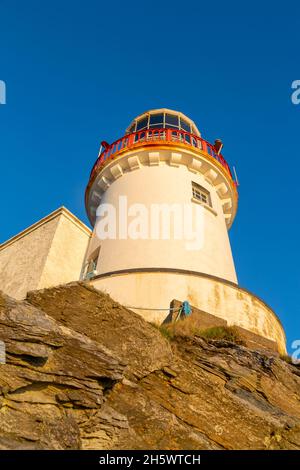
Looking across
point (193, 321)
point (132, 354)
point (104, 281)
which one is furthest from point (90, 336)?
point (104, 281)

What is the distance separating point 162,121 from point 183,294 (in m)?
11.7

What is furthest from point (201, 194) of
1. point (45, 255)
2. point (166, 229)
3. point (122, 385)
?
point (122, 385)

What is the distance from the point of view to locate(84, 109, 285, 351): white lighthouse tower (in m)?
11.4

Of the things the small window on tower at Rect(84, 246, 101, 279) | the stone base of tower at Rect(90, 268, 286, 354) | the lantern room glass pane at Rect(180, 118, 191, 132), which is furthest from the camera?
the lantern room glass pane at Rect(180, 118, 191, 132)

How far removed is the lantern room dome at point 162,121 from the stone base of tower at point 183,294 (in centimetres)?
1051

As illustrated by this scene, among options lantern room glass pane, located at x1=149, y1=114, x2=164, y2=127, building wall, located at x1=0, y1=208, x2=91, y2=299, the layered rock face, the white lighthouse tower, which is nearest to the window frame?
the white lighthouse tower

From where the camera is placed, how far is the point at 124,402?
21.1 ft

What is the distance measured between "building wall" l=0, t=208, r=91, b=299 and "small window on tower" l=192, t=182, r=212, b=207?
4992mm

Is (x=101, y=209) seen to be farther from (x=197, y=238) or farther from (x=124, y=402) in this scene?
(x=124, y=402)

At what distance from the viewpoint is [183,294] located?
1116 centimetres

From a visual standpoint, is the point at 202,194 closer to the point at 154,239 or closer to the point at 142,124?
the point at 154,239

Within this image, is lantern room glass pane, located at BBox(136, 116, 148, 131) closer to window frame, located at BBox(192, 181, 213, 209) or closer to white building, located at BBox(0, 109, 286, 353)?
white building, located at BBox(0, 109, 286, 353)
